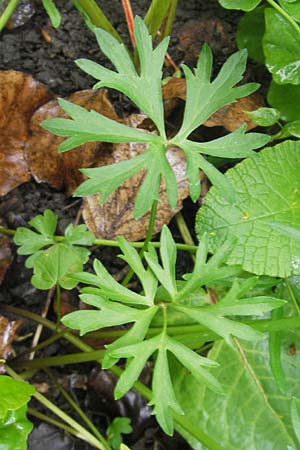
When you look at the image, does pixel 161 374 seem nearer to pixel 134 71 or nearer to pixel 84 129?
pixel 84 129

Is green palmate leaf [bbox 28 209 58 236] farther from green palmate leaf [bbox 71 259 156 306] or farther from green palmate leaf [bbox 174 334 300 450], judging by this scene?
green palmate leaf [bbox 174 334 300 450]

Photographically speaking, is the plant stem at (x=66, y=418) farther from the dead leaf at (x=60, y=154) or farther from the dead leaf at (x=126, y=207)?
the dead leaf at (x=60, y=154)

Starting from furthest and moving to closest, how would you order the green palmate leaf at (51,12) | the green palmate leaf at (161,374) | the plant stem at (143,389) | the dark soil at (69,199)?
the dark soil at (69,199) → the green palmate leaf at (51,12) → the plant stem at (143,389) → the green palmate leaf at (161,374)

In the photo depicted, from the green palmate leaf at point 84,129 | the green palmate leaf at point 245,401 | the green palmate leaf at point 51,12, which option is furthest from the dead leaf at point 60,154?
the green palmate leaf at point 245,401

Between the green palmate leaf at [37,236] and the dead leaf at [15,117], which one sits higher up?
the dead leaf at [15,117]

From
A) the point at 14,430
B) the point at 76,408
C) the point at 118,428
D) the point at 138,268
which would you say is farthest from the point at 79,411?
the point at 138,268

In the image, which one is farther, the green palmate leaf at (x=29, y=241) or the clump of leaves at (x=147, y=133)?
the green palmate leaf at (x=29, y=241)
